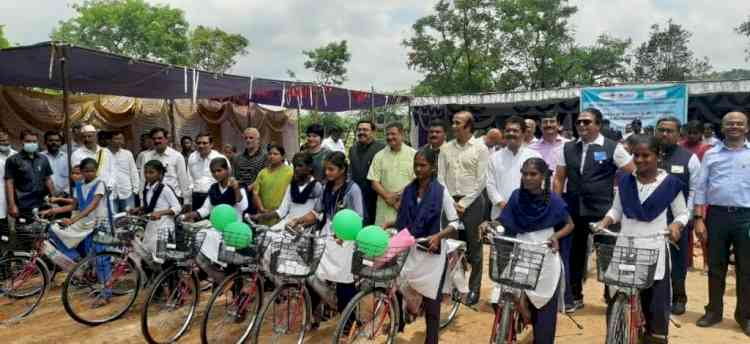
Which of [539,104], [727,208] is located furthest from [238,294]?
[539,104]

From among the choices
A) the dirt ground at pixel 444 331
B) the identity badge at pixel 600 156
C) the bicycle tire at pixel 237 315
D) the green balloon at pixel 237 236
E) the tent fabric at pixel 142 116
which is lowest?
the dirt ground at pixel 444 331

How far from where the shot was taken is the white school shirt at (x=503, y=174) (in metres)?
4.48

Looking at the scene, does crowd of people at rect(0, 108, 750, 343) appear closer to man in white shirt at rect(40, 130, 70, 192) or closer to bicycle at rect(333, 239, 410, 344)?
bicycle at rect(333, 239, 410, 344)

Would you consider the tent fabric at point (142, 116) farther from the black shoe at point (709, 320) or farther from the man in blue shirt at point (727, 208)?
the black shoe at point (709, 320)

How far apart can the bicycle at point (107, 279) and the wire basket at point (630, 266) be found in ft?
11.9

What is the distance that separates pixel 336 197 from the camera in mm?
3953

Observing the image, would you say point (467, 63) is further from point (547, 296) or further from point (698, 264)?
point (547, 296)

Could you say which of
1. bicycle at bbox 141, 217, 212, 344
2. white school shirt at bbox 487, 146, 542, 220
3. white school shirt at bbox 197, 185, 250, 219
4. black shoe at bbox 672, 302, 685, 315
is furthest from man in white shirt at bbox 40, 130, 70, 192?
black shoe at bbox 672, 302, 685, 315

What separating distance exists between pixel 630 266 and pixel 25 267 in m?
4.84

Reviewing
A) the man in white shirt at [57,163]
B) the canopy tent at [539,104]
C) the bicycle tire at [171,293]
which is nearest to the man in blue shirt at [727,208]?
the bicycle tire at [171,293]

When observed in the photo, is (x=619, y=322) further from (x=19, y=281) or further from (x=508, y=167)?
(x=19, y=281)

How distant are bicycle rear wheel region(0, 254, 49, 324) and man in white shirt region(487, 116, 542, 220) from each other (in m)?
3.99

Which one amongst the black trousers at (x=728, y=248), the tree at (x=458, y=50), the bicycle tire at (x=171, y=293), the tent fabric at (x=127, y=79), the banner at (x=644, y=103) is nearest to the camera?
the bicycle tire at (x=171, y=293)

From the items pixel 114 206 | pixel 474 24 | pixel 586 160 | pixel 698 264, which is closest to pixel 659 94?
pixel 698 264
